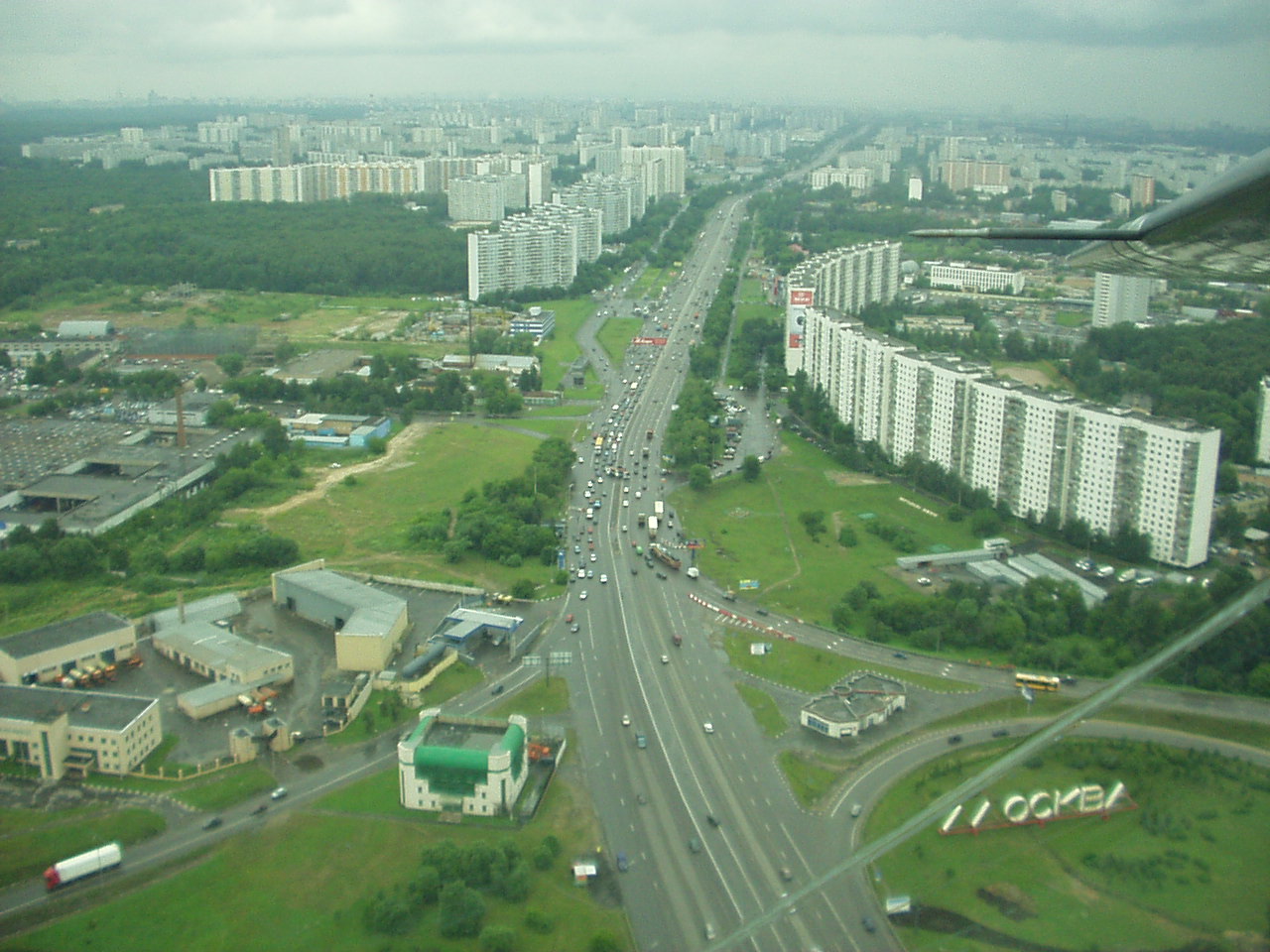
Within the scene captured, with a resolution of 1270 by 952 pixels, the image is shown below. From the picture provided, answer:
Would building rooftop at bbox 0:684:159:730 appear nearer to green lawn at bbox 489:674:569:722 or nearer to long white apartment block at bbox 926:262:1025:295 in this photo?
green lawn at bbox 489:674:569:722

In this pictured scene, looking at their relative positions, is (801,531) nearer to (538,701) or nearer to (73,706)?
(538,701)

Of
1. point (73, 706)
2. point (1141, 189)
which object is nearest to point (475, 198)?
point (1141, 189)

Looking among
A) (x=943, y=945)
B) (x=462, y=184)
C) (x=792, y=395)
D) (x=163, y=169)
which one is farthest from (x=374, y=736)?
(x=163, y=169)

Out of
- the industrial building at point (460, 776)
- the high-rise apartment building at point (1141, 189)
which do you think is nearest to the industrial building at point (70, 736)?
the industrial building at point (460, 776)

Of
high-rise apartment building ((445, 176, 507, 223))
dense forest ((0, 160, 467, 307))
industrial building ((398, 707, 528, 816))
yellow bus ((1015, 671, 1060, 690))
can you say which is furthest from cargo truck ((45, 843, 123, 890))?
high-rise apartment building ((445, 176, 507, 223))

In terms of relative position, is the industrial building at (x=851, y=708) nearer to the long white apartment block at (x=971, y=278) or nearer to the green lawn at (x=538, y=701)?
the green lawn at (x=538, y=701)

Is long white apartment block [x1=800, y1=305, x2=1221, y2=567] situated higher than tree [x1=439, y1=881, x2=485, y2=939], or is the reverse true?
long white apartment block [x1=800, y1=305, x2=1221, y2=567]

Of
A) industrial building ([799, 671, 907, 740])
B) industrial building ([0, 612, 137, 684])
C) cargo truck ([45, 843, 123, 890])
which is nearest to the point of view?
cargo truck ([45, 843, 123, 890])
